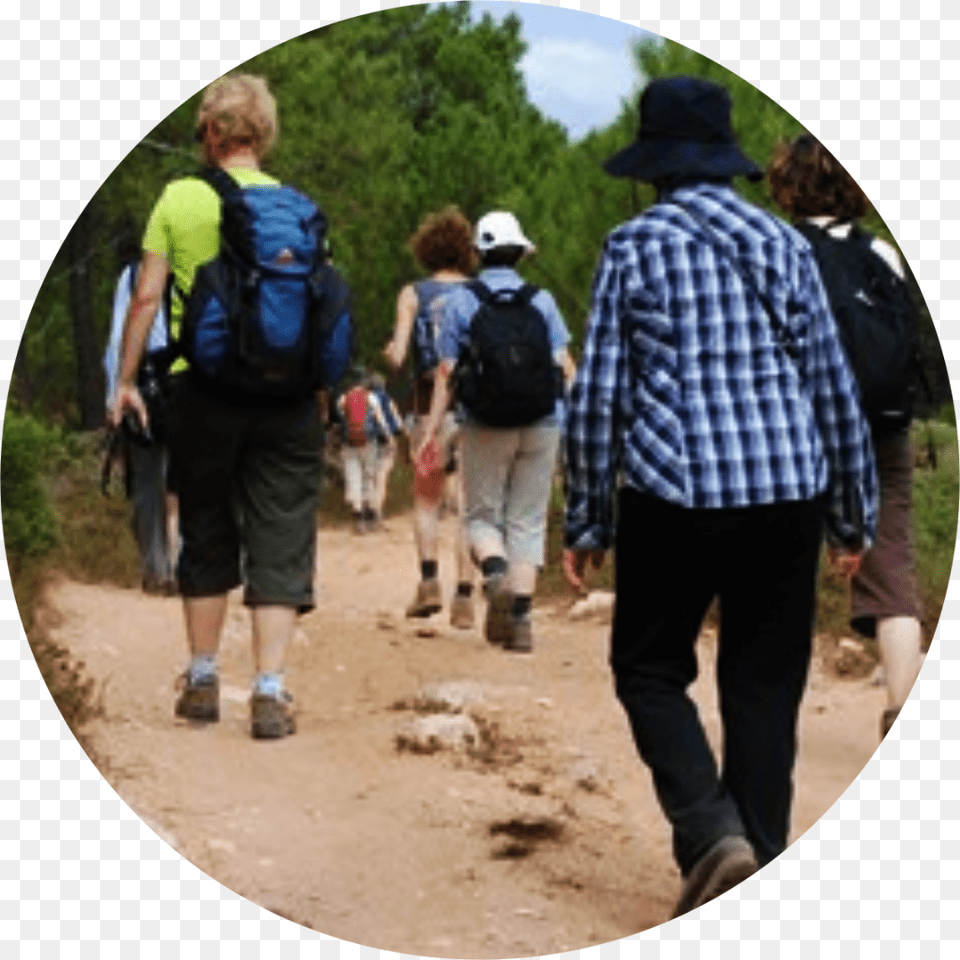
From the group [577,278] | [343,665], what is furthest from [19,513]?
[577,278]

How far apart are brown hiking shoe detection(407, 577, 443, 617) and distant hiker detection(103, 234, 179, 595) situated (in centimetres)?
73

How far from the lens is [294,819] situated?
5.62m

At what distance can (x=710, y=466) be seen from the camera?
489cm

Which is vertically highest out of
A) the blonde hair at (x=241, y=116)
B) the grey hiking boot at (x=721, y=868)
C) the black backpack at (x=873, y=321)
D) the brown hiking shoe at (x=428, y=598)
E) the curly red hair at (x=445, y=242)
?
the blonde hair at (x=241, y=116)

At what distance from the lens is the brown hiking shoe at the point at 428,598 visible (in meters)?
6.21

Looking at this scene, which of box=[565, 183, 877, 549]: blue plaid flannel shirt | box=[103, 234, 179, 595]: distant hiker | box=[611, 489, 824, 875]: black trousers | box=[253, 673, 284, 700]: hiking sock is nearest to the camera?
box=[565, 183, 877, 549]: blue plaid flannel shirt

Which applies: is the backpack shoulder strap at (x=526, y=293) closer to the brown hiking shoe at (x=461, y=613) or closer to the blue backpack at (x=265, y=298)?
the blue backpack at (x=265, y=298)

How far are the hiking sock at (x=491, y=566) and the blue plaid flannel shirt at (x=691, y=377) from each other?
2.97ft

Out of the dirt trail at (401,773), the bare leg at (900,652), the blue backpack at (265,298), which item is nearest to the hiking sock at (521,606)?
the dirt trail at (401,773)

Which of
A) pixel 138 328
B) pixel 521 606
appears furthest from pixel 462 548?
pixel 138 328

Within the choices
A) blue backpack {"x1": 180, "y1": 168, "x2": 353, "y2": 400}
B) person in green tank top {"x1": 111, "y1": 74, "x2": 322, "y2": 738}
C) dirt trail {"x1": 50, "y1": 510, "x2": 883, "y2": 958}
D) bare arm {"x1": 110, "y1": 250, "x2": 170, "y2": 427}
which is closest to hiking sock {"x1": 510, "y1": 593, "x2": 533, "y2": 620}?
dirt trail {"x1": 50, "y1": 510, "x2": 883, "y2": 958}

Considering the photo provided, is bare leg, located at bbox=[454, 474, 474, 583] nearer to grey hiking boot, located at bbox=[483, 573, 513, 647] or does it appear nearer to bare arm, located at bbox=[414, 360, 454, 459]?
grey hiking boot, located at bbox=[483, 573, 513, 647]

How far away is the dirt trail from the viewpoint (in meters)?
5.46

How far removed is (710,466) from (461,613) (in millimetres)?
1462
